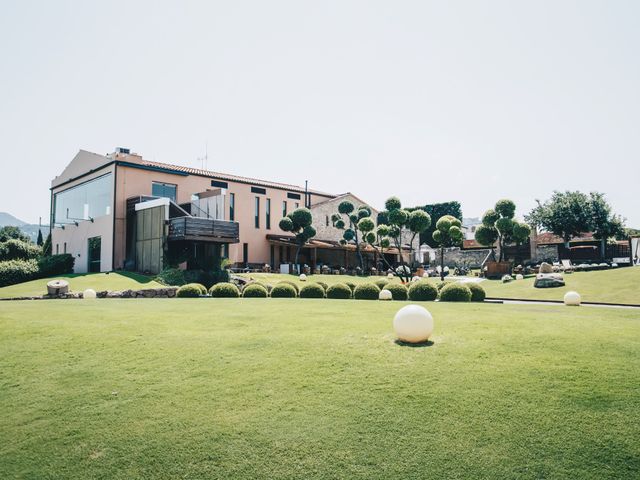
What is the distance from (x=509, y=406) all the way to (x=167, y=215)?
24.5 meters

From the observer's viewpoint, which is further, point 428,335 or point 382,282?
point 382,282

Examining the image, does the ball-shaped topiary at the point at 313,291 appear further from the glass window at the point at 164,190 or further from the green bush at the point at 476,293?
the glass window at the point at 164,190

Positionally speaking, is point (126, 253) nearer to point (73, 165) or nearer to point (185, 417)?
point (73, 165)

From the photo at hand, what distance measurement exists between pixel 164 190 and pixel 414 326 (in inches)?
1117

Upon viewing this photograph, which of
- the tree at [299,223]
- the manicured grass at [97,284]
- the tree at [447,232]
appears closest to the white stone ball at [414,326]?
the manicured grass at [97,284]

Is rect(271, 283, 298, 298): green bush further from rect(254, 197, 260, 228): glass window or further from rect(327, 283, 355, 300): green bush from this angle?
rect(254, 197, 260, 228): glass window

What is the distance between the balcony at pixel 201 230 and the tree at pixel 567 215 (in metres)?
30.7

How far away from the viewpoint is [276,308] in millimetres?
12812

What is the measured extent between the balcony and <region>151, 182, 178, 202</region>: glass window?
6424 mm

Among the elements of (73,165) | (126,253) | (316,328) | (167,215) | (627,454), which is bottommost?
(627,454)

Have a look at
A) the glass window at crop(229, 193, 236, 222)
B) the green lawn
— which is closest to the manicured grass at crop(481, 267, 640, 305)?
the green lawn

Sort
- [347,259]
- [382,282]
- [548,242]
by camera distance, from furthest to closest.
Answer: [548,242] → [347,259] → [382,282]

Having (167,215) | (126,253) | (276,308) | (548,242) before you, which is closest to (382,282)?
(276,308)

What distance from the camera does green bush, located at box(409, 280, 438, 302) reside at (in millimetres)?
17594
